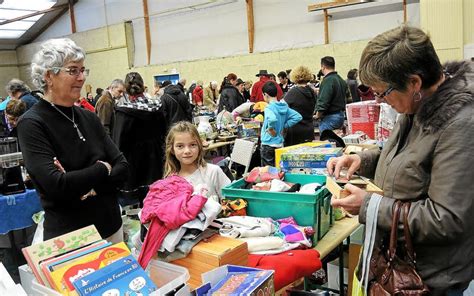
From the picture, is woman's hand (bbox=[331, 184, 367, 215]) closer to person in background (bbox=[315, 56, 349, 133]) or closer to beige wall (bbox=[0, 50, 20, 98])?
person in background (bbox=[315, 56, 349, 133])

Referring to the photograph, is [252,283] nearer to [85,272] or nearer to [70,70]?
[85,272]

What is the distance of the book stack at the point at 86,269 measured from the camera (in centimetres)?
121

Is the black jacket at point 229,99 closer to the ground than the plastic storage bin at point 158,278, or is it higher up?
higher up

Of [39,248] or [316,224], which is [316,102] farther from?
[39,248]

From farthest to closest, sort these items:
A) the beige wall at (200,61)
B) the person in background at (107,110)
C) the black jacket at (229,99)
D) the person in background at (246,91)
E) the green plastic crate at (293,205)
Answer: the beige wall at (200,61)
the person in background at (246,91)
the black jacket at (229,99)
the person in background at (107,110)
the green plastic crate at (293,205)

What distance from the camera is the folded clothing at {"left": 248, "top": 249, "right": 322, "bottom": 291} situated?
5.62ft

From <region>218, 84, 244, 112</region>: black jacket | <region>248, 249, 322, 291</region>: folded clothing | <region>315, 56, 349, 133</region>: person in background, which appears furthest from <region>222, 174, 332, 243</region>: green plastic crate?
<region>218, 84, 244, 112</region>: black jacket

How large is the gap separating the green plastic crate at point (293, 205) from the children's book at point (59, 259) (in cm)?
90

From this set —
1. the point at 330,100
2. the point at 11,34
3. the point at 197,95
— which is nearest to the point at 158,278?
the point at 330,100

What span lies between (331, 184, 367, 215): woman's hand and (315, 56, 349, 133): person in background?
3.70 meters

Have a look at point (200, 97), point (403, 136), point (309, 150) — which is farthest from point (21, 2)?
point (403, 136)

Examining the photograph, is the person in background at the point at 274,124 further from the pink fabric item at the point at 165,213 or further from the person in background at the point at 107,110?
the pink fabric item at the point at 165,213

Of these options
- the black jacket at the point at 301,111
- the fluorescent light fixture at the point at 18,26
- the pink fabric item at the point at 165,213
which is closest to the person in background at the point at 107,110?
the black jacket at the point at 301,111

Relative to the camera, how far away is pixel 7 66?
1791 cm
